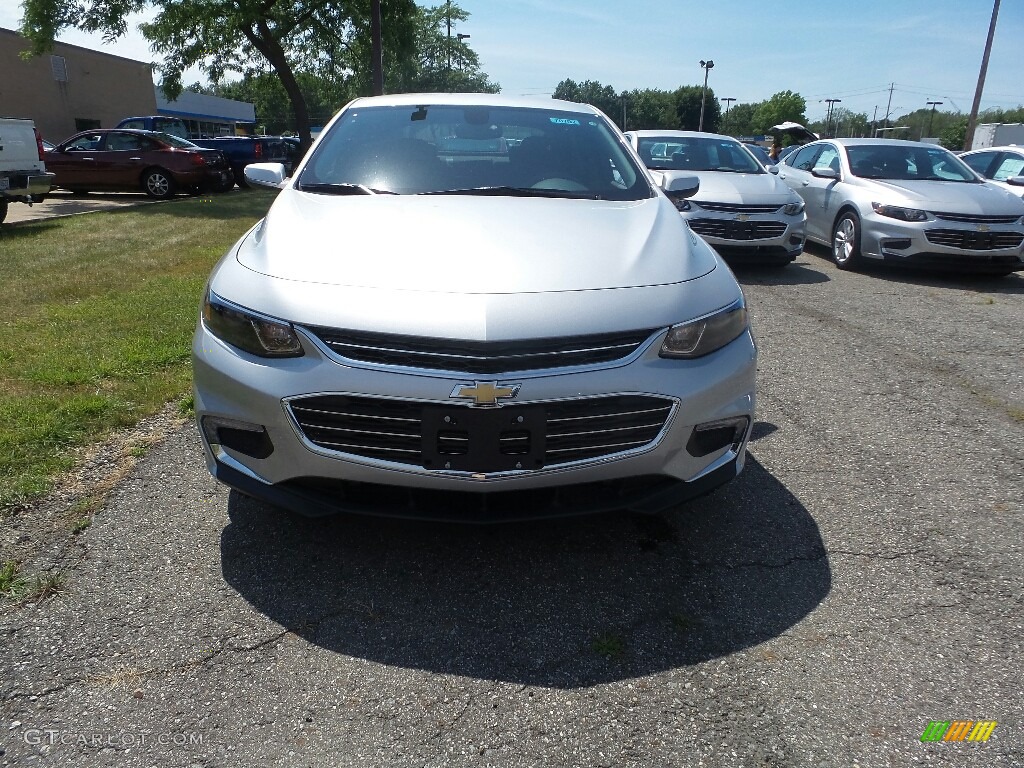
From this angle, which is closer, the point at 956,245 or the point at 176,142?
the point at 956,245

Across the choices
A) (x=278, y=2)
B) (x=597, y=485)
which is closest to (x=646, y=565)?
(x=597, y=485)

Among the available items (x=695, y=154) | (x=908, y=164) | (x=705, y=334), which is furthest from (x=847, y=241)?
(x=705, y=334)

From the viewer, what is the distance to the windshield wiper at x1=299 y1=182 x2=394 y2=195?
3422 millimetres

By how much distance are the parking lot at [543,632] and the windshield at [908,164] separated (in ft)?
22.5

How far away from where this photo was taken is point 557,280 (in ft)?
8.14

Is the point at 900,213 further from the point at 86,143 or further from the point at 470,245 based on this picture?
the point at 86,143

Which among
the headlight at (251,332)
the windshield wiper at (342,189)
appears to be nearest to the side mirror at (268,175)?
the windshield wiper at (342,189)

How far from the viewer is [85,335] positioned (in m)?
5.32

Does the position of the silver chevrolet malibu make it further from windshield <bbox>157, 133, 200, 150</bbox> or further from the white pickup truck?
windshield <bbox>157, 133, 200, 150</bbox>

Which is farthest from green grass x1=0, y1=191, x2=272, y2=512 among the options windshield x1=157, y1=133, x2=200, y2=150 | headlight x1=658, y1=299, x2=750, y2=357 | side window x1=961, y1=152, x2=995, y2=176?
side window x1=961, y1=152, x2=995, y2=176

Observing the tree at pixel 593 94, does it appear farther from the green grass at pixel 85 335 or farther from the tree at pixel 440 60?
the green grass at pixel 85 335

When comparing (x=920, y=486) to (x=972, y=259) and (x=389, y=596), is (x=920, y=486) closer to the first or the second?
(x=389, y=596)

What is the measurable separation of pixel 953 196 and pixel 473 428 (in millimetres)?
8247

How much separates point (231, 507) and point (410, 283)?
53.0 inches
